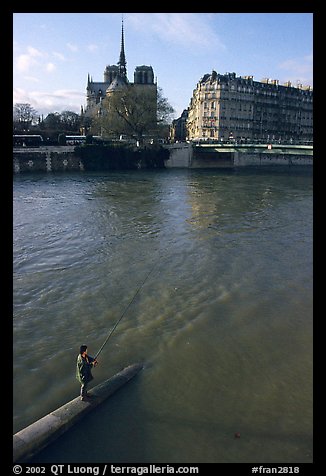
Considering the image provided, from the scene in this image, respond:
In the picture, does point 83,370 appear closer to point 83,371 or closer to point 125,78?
point 83,371

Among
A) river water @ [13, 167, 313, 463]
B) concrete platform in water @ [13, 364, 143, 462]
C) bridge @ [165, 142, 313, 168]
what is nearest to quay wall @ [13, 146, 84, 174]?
bridge @ [165, 142, 313, 168]

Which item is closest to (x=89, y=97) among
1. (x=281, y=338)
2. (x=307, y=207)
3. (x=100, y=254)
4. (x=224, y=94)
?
(x=224, y=94)

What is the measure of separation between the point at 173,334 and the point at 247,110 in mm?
84222

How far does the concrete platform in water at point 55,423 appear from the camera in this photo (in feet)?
21.4

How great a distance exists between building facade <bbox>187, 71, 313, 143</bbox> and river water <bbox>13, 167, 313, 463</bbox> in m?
63.4

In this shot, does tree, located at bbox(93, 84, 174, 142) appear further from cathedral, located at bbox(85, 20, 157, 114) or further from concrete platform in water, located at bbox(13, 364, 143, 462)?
A: concrete platform in water, located at bbox(13, 364, 143, 462)

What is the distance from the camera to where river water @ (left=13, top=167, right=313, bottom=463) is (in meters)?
7.06

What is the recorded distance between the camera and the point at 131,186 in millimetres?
40344

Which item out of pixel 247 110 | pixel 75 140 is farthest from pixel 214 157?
pixel 247 110

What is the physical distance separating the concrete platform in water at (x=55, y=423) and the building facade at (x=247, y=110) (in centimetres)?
7447

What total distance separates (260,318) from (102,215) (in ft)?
54.4
